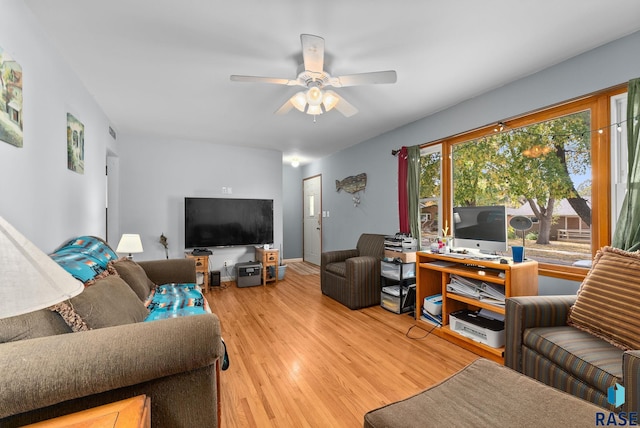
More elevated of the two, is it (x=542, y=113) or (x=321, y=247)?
(x=542, y=113)

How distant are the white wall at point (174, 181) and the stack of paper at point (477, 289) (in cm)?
356

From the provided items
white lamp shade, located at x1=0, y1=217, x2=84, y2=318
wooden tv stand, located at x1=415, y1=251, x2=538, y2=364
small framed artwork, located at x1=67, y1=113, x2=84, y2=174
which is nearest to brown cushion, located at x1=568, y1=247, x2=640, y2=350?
wooden tv stand, located at x1=415, y1=251, x2=538, y2=364

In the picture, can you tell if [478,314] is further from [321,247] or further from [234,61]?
[321,247]

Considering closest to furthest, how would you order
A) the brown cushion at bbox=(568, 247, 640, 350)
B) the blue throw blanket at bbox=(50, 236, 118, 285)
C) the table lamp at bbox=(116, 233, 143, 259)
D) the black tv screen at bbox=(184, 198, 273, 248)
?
the brown cushion at bbox=(568, 247, 640, 350), the blue throw blanket at bbox=(50, 236, 118, 285), the table lamp at bbox=(116, 233, 143, 259), the black tv screen at bbox=(184, 198, 273, 248)

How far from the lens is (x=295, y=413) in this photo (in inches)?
63.7

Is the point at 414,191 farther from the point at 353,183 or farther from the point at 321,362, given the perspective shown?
the point at 321,362

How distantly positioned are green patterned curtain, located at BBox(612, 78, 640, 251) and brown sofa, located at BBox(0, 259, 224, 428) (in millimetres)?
2623

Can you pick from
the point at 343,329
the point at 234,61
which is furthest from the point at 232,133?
the point at 343,329

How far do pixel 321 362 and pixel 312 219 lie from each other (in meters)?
4.44

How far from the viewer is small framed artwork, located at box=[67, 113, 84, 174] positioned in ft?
7.13

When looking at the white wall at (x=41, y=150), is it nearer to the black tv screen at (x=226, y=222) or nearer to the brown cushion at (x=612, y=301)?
the black tv screen at (x=226, y=222)

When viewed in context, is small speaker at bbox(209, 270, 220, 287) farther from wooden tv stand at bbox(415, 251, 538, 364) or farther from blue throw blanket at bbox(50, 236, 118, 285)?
wooden tv stand at bbox(415, 251, 538, 364)

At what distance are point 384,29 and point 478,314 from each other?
2.57 meters

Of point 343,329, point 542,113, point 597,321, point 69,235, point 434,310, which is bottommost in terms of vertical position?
point 343,329
